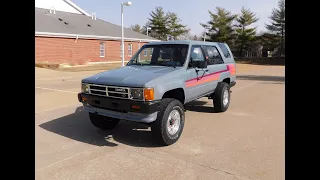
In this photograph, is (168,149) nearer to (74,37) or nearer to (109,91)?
(109,91)

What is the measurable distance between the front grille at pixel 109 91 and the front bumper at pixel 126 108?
73 mm

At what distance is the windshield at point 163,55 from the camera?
5.88m

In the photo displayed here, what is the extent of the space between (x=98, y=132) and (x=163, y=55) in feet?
6.93

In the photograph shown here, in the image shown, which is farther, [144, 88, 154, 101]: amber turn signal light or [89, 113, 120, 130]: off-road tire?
[89, 113, 120, 130]: off-road tire

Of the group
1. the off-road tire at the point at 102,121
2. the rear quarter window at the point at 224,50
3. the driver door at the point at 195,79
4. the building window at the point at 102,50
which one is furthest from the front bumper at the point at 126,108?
the building window at the point at 102,50

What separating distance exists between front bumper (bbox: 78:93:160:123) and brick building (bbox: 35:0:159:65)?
22128 millimetres

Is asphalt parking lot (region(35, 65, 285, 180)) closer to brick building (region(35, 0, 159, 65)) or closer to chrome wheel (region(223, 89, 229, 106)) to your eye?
chrome wheel (region(223, 89, 229, 106))

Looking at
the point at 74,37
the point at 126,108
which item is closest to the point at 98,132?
the point at 126,108

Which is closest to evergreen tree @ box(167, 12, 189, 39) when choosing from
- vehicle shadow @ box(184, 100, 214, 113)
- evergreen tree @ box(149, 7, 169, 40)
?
evergreen tree @ box(149, 7, 169, 40)

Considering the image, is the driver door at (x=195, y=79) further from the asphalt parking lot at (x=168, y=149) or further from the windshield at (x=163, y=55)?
the asphalt parking lot at (x=168, y=149)

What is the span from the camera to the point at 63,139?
17.3 ft

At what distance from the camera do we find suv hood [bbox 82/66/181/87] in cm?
471
